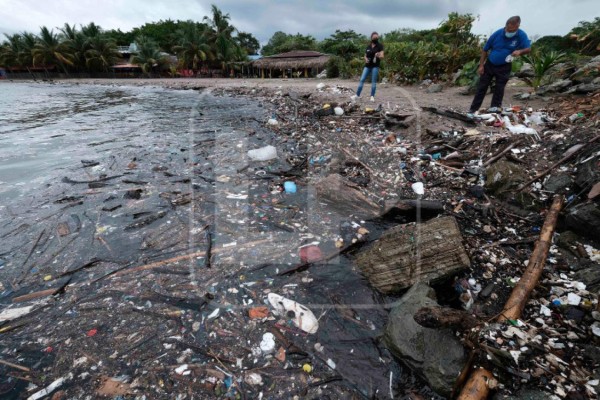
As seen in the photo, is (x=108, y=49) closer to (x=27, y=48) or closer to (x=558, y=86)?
(x=27, y=48)

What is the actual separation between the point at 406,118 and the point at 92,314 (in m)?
5.54

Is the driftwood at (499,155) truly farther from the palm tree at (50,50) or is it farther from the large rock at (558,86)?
the palm tree at (50,50)

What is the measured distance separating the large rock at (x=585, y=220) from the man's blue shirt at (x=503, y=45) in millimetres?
3607

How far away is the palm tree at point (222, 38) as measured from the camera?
28531 mm

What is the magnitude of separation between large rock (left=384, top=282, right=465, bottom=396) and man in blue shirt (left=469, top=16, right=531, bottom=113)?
494cm

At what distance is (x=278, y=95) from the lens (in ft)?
36.9

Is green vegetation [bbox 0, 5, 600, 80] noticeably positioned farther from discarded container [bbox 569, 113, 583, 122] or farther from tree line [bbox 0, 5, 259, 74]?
discarded container [bbox 569, 113, 583, 122]

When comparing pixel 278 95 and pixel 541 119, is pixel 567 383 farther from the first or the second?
pixel 278 95

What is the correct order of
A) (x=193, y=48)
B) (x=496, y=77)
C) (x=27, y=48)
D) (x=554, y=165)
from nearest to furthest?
(x=554, y=165) < (x=496, y=77) < (x=193, y=48) < (x=27, y=48)

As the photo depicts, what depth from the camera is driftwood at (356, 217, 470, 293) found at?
2.19m

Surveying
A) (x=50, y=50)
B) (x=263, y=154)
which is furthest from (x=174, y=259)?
(x=50, y=50)

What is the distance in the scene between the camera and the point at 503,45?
4660mm

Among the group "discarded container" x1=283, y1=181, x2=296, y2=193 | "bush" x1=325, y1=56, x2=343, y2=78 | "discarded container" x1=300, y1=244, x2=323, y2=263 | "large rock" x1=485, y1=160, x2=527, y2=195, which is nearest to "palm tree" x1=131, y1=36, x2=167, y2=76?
"bush" x1=325, y1=56, x2=343, y2=78

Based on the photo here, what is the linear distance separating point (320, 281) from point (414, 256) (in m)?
0.82
